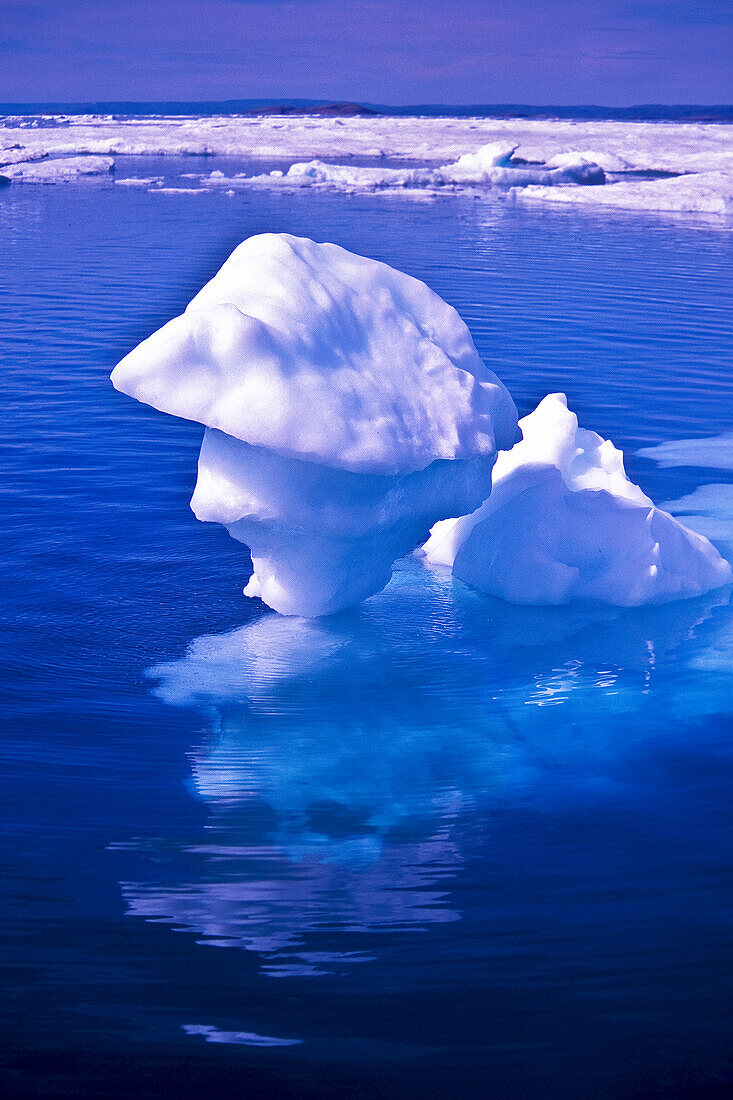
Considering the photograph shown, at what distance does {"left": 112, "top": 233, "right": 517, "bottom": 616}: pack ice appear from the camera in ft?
14.4

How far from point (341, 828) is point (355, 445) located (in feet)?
4.95

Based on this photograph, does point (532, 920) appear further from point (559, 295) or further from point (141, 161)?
point (141, 161)

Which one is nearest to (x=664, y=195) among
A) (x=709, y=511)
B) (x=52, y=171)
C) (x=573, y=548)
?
(x=52, y=171)

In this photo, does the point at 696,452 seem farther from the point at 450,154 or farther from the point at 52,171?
the point at 450,154

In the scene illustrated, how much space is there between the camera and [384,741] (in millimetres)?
4477

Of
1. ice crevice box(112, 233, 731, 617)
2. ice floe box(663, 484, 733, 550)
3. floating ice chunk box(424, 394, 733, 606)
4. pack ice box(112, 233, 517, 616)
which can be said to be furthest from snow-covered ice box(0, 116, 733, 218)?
pack ice box(112, 233, 517, 616)

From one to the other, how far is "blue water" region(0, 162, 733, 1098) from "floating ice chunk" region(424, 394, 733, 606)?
140 millimetres

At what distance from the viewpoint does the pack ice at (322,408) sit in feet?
14.4

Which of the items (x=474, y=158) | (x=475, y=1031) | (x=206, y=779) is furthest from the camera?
(x=474, y=158)

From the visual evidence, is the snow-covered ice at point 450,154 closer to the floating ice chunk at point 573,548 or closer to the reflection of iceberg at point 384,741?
the floating ice chunk at point 573,548

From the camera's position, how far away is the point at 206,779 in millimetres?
4172

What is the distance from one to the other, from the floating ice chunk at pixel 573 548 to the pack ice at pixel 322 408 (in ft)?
1.94

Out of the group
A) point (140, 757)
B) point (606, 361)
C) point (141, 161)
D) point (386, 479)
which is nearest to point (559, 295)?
point (606, 361)

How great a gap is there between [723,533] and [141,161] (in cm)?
3434
